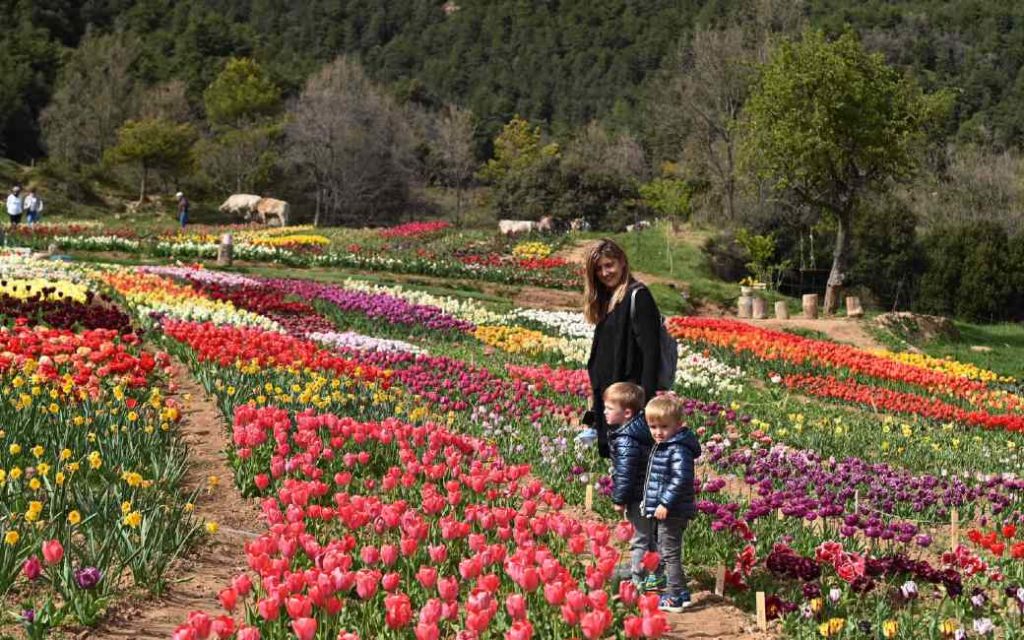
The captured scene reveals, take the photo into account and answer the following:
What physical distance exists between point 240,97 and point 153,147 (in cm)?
1500

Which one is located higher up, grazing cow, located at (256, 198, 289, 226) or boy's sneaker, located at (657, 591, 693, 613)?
grazing cow, located at (256, 198, 289, 226)

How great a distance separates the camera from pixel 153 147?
A: 45.7m

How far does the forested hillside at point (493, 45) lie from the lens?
6875 centimetres

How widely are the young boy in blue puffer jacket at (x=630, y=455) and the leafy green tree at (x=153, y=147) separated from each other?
4471 cm

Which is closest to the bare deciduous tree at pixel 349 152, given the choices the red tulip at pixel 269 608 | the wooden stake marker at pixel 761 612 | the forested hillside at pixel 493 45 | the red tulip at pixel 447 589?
the forested hillside at pixel 493 45

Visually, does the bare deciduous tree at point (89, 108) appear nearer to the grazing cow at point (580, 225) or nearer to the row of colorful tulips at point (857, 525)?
the grazing cow at point (580, 225)

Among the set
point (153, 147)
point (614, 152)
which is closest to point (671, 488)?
point (153, 147)

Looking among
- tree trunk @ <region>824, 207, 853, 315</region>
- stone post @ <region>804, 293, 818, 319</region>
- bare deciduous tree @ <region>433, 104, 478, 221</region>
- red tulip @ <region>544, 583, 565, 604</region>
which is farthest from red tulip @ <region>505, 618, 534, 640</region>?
bare deciduous tree @ <region>433, 104, 478, 221</region>

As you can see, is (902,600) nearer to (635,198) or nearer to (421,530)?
(421,530)

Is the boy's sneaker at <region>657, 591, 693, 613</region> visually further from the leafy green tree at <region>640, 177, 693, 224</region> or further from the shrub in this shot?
the leafy green tree at <region>640, 177, 693, 224</region>

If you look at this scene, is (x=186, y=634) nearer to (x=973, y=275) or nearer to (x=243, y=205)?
(x=973, y=275)

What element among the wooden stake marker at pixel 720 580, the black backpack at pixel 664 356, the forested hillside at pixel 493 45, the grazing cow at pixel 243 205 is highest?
the forested hillside at pixel 493 45

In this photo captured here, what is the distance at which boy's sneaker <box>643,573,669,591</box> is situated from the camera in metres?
4.85

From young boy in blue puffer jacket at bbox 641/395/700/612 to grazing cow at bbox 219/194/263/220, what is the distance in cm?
4229
